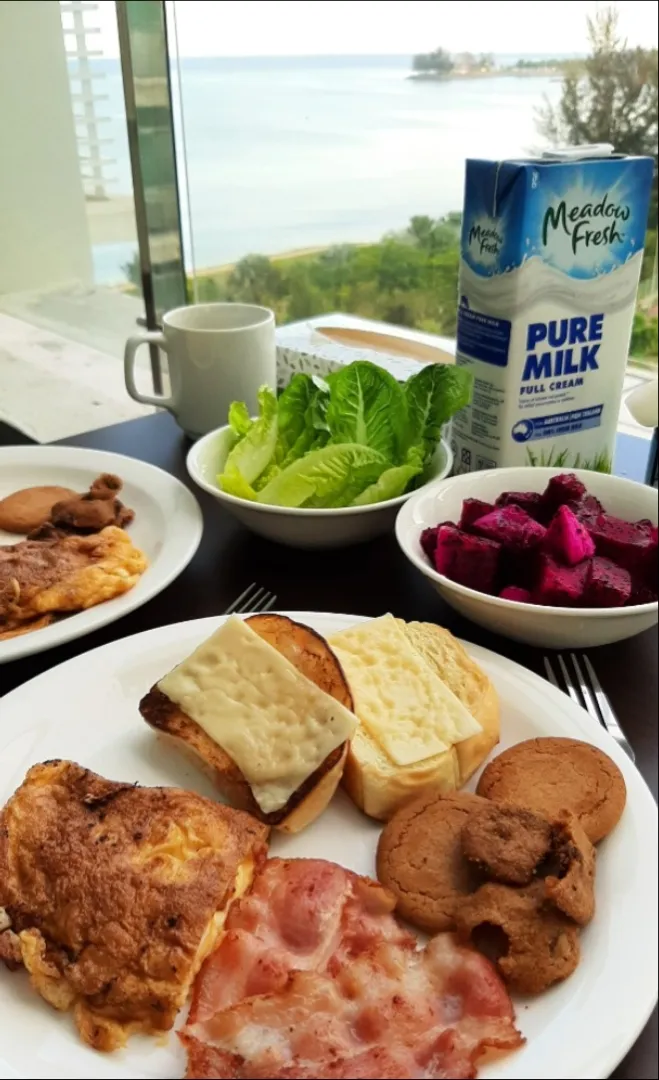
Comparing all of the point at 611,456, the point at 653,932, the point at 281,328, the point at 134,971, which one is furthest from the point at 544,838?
the point at 281,328

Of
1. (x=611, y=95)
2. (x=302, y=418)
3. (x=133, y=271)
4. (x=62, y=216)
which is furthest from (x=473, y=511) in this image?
(x=133, y=271)

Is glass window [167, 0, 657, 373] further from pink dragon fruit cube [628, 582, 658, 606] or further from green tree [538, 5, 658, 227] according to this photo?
pink dragon fruit cube [628, 582, 658, 606]

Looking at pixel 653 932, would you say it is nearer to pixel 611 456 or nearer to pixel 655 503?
pixel 655 503

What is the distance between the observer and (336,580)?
4.09ft

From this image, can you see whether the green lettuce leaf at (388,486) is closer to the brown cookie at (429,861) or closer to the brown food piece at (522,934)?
the brown cookie at (429,861)

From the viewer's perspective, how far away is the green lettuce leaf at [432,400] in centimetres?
128

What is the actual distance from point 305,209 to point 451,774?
304cm

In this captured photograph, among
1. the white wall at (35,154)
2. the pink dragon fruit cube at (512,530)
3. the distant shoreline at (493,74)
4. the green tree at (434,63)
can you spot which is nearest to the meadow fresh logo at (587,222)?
the pink dragon fruit cube at (512,530)

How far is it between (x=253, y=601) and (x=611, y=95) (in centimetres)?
156

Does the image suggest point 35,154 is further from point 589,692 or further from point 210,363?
point 589,692

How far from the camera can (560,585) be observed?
960mm

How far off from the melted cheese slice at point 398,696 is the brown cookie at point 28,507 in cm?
62

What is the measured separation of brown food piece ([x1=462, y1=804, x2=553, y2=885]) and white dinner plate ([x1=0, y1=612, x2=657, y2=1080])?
7cm

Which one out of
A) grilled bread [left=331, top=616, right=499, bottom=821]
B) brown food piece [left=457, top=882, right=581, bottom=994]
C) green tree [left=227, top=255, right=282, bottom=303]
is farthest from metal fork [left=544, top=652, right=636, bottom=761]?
green tree [left=227, top=255, right=282, bottom=303]
